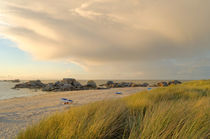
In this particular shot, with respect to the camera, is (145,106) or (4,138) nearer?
(4,138)

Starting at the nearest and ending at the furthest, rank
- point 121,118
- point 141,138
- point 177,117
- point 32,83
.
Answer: point 141,138 < point 177,117 < point 121,118 < point 32,83

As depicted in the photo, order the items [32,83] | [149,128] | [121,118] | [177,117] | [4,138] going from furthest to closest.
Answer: [32,83], [4,138], [121,118], [177,117], [149,128]

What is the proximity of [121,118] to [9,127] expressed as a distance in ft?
13.7

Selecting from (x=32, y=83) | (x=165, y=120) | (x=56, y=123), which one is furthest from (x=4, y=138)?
(x=32, y=83)

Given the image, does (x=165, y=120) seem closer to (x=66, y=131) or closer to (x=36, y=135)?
(x=66, y=131)

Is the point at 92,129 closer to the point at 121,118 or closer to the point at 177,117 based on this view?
the point at 121,118

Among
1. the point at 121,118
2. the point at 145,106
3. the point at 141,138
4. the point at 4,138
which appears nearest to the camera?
the point at 141,138

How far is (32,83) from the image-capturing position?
3528cm

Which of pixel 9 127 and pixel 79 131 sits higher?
pixel 79 131

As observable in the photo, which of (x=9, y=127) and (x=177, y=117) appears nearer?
(x=177, y=117)

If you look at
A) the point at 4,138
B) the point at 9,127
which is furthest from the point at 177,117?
the point at 9,127

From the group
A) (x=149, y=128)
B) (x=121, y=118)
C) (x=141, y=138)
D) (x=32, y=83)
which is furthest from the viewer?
(x=32, y=83)

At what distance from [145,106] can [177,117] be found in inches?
67.6

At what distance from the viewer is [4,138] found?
372 centimetres
